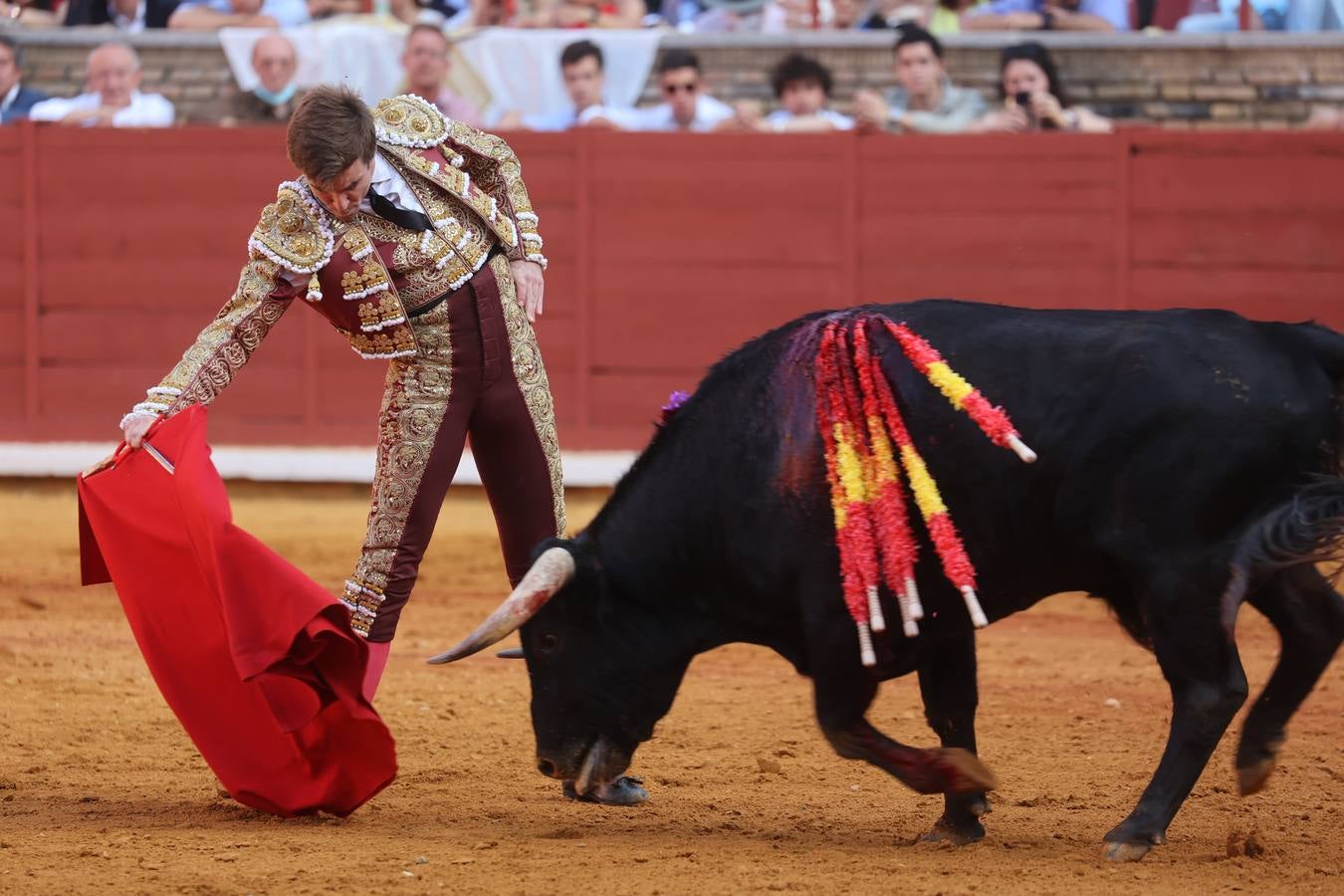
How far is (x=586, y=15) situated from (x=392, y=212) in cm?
502

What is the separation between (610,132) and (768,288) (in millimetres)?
937

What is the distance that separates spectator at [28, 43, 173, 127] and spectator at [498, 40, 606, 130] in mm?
1571

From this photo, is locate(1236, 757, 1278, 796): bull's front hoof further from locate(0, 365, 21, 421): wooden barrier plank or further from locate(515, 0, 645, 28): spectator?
locate(0, 365, 21, 421): wooden barrier plank

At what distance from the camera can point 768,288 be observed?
778cm

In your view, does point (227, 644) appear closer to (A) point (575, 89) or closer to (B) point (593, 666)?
(B) point (593, 666)

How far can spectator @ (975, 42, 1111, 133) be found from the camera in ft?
24.5

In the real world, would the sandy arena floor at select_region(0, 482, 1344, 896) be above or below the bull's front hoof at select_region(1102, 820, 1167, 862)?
below

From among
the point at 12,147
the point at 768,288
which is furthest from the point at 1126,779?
the point at 12,147

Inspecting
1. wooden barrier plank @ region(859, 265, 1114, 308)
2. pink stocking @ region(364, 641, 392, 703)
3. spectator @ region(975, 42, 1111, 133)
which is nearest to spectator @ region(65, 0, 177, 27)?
wooden barrier plank @ region(859, 265, 1114, 308)

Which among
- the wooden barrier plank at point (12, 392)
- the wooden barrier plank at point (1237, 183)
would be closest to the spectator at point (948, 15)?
the wooden barrier plank at point (1237, 183)

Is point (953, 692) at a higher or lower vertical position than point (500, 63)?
lower

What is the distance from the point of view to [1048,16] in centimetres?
809

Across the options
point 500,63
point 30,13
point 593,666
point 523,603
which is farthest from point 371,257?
point 30,13

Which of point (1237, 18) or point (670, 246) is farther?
point (1237, 18)
